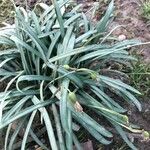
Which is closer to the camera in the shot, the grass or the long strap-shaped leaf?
the long strap-shaped leaf

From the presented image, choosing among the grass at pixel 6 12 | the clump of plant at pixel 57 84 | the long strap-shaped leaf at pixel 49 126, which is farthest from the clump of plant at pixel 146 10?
the long strap-shaped leaf at pixel 49 126

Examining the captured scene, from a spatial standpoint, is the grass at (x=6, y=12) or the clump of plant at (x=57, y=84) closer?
the clump of plant at (x=57, y=84)

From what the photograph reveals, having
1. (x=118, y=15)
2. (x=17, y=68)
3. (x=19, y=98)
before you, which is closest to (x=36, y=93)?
(x=19, y=98)

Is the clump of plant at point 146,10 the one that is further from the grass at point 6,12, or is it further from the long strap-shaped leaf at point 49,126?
the long strap-shaped leaf at point 49,126

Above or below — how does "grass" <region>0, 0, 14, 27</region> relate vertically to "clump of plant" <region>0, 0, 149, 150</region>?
above

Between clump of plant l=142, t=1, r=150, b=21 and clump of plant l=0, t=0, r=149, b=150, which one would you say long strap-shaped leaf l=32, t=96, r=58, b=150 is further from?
clump of plant l=142, t=1, r=150, b=21

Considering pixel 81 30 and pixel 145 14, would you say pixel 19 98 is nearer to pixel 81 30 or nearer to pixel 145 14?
pixel 81 30

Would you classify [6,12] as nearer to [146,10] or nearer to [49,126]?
[146,10]

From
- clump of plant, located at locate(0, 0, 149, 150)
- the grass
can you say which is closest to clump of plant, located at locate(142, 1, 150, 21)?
clump of plant, located at locate(0, 0, 149, 150)
